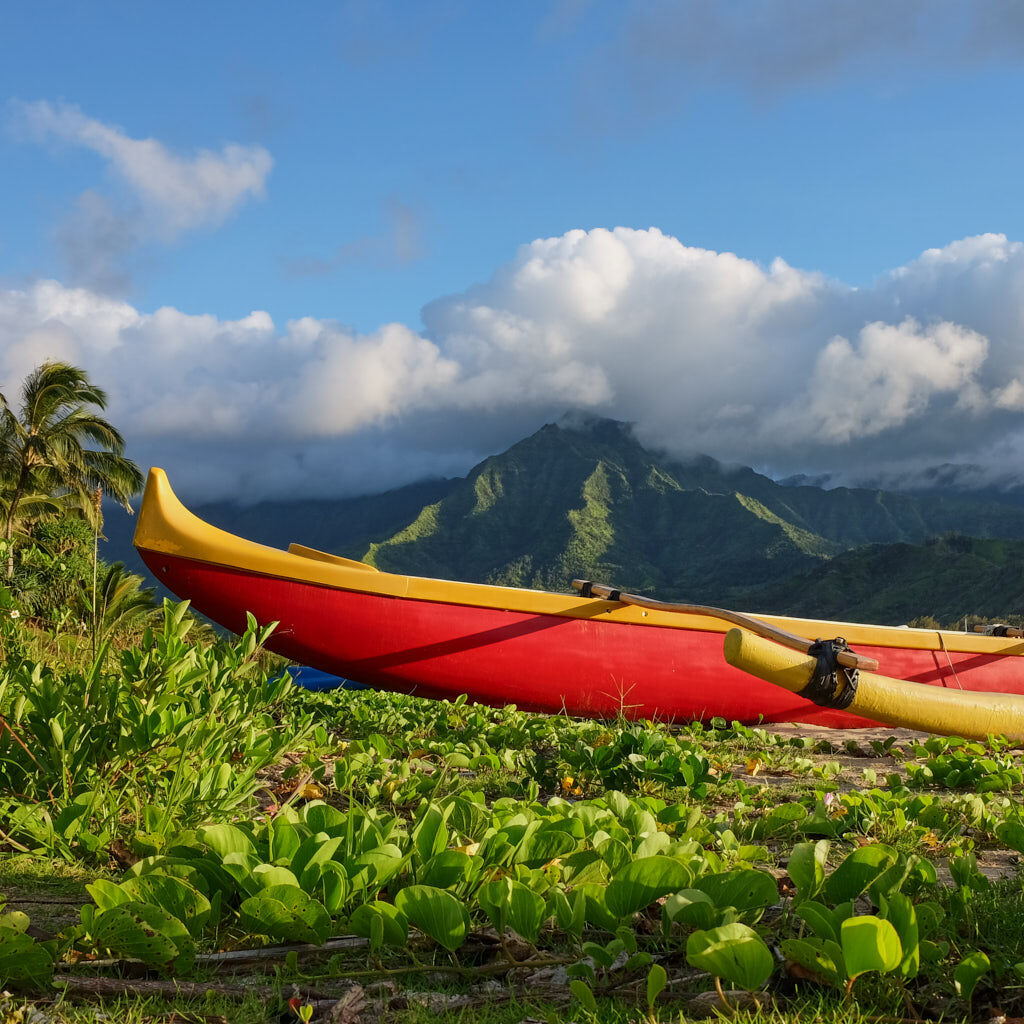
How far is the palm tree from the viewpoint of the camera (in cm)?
2878

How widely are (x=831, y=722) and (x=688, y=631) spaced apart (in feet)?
5.28

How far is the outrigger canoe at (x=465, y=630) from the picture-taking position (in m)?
6.70

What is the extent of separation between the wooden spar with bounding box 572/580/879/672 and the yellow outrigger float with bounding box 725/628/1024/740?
0.09 metres

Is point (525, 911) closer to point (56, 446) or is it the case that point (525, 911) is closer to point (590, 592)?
point (590, 592)

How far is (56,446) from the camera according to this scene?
29594 mm

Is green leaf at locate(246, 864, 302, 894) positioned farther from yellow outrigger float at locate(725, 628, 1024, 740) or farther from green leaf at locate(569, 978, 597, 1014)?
yellow outrigger float at locate(725, 628, 1024, 740)

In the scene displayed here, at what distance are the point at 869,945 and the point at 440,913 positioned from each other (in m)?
0.76

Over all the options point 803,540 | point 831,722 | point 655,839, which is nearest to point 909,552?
point 803,540

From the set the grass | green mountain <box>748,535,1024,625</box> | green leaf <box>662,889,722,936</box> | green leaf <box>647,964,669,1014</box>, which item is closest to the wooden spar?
the grass

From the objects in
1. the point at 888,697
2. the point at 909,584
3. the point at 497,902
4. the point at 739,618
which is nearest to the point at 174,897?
the point at 497,902

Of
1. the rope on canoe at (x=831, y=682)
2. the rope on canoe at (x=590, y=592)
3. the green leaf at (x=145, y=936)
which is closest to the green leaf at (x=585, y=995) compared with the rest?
the green leaf at (x=145, y=936)

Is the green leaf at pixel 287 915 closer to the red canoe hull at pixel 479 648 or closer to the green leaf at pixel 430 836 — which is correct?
the green leaf at pixel 430 836

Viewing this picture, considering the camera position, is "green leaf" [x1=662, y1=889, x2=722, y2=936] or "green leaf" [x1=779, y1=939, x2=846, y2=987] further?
"green leaf" [x1=662, y1=889, x2=722, y2=936]

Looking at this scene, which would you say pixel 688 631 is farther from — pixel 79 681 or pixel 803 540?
pixel 803 540
